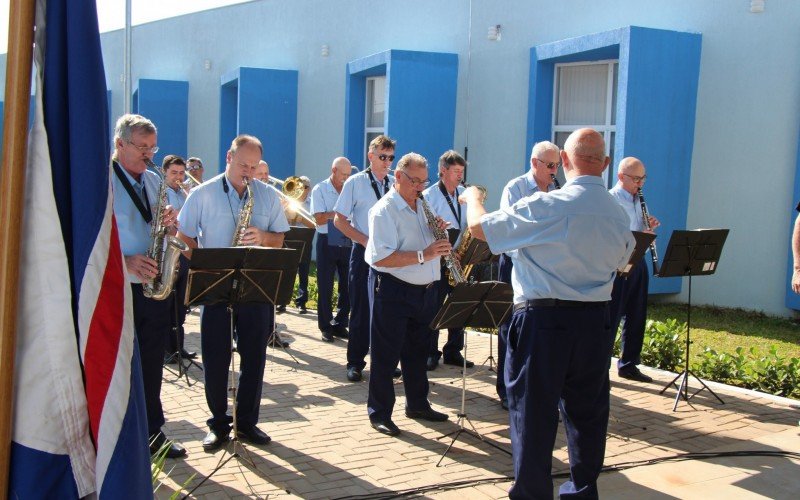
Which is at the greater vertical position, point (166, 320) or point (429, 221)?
point (429, 221)

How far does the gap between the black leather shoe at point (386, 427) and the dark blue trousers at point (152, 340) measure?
172cm

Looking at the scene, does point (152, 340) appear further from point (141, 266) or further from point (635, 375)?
point (635, 375)

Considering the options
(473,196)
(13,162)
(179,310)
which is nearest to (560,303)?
(473,196)

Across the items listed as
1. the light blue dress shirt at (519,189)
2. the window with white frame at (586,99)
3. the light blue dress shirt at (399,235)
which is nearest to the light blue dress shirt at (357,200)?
the light blue dress shirt at (519,189)

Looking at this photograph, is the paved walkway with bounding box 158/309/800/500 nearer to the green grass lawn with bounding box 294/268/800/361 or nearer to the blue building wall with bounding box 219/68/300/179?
the green grass lawn with bounding box 294/268/800/361

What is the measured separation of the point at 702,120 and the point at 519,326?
8.36m

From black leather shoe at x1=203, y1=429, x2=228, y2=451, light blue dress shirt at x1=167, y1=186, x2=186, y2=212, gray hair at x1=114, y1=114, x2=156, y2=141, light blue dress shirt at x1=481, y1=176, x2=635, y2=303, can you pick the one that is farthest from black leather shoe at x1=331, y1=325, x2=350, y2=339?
light blue dress shirt at x1=481, y1=176, x2=635, y2=303

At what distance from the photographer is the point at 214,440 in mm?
5949

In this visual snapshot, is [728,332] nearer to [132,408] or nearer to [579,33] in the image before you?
[579,33]

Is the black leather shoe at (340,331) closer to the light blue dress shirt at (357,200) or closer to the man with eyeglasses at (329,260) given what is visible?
the man with eyeglasses at (329,260)

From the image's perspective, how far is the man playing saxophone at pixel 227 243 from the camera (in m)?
5.91

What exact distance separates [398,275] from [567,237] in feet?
7.41

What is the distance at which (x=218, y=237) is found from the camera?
5.96 meters

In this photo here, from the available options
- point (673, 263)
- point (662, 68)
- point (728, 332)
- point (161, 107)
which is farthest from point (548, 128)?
point (161, 107)
